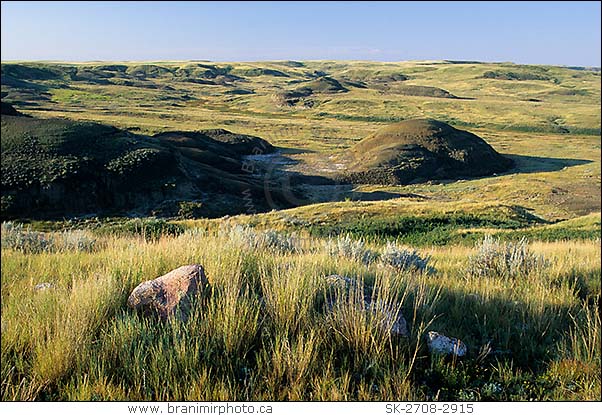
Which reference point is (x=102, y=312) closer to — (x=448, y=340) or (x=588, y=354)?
(x=448, y=340)

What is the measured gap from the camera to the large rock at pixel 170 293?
3561 millimetres

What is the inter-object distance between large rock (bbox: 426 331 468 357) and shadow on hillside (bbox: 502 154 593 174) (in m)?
36.6

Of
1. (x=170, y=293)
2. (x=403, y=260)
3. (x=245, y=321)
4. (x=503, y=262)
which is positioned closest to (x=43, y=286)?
(x=170, y=293)

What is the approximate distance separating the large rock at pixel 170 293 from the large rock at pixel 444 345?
1831 mm

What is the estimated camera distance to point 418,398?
9.32 ft

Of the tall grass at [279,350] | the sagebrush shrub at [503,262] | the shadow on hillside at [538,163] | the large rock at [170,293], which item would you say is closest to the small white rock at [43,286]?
the tall grass at [279,350]

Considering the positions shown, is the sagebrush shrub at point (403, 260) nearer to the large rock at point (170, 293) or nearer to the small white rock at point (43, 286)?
the large rock at point (170, 293)

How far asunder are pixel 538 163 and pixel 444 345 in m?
41.7

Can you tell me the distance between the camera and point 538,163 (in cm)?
3984

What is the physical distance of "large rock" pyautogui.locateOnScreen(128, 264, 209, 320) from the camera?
3.56 m

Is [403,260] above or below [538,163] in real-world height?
above

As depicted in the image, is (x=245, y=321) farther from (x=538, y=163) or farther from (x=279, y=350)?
(x=538, y=163)

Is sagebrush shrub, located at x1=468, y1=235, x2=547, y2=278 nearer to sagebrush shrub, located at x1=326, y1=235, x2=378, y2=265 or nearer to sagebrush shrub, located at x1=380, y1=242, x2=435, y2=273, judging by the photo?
sagebrush shrub, located at x1=380, y1=242, x2=435, y2=273

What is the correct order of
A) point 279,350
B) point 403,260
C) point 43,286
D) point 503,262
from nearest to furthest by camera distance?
1. point 279,350
2. point 43,286
3. point 403,260
4. point 503,262
